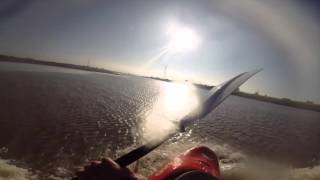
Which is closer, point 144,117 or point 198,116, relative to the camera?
point 198,116

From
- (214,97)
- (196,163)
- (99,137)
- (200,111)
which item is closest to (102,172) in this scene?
(200,111)

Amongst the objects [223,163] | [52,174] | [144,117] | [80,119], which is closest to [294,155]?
[223,163]

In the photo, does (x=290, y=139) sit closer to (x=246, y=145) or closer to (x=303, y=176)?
(x=246, y=145)

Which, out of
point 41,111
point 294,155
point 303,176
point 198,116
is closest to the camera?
point 198,116

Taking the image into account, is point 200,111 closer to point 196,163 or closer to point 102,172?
point 196,163

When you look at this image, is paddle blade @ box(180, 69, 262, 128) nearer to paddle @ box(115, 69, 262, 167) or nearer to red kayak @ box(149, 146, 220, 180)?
paddle @ box(115, 69, 262, 167)

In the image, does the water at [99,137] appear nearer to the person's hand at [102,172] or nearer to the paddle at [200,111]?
the paddle at [200,111]
